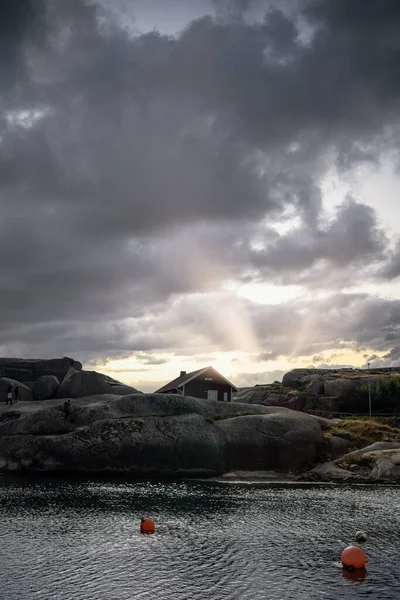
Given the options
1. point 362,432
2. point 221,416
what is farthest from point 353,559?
point 362,432

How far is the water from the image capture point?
1983cm

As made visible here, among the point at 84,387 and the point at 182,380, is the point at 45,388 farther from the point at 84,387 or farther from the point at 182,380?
the point at 182,380

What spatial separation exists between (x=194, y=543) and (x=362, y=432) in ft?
119

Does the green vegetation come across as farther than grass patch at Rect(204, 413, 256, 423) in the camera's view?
Yes

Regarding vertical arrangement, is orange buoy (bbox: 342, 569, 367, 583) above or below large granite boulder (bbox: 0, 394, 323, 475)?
below

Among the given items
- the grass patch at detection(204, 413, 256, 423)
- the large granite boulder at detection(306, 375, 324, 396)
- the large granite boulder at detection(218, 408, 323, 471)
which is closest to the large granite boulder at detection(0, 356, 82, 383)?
the grass patch at detection(204, 413, 256, 423)

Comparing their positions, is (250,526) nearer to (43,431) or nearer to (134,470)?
(134,470)

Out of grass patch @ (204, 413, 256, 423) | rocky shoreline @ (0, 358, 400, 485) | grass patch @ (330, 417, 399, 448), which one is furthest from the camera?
grass patch @ (330, 417, 399, 448)

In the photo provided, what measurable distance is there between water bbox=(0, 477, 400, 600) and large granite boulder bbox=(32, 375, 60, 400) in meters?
26.9

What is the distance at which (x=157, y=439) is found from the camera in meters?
49.2

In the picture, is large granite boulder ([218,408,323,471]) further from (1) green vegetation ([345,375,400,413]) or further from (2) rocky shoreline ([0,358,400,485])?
(1) green vegetation ([345,375,400,413])

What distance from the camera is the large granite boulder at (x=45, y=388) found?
68475mm

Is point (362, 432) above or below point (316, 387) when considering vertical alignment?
below

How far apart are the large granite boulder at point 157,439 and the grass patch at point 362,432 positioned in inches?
185
